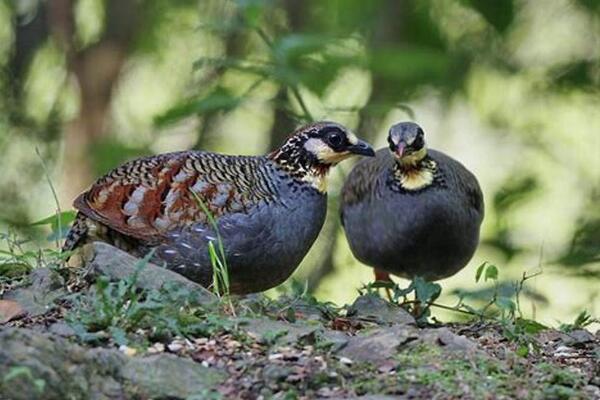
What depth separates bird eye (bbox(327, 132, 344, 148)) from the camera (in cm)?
652

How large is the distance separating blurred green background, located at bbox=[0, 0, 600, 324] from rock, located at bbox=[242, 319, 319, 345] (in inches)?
110

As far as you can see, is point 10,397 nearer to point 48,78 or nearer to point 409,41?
point 409,41

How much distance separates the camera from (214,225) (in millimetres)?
5848

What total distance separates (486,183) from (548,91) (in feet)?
5.95

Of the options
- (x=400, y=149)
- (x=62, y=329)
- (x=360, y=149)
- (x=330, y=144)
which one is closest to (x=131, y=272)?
(x=62, y=329)

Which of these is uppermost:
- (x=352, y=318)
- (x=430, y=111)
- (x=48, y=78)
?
(x=430, y=111)

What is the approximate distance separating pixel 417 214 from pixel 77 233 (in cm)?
262

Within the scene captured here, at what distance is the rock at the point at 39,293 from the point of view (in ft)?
17.6

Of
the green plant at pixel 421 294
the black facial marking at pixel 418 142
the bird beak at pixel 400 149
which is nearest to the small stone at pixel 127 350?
the green plant at pixel 421 294

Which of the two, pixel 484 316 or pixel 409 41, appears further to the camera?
pixel 409 41

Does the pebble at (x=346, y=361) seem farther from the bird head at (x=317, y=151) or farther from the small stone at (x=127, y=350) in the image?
the bird head at (x=317, y=151)

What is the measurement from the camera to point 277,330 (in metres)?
5.00

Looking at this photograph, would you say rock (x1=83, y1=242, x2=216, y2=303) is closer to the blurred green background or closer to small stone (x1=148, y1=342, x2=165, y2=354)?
small stone (x1=148, y1=342, x2=165, y2=354)

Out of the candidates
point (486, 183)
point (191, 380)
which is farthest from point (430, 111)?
point (191, 380)
